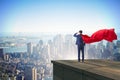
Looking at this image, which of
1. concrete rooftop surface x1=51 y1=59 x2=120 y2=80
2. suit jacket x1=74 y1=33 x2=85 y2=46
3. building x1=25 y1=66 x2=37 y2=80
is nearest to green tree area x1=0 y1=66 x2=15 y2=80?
building x1=25 y1=66 x2=37 y2=80

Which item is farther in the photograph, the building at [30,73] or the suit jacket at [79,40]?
the building at [30,73]

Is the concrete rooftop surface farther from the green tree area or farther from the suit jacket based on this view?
the green tree area

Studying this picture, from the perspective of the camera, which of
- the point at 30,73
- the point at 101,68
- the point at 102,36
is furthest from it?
the point at 30,73

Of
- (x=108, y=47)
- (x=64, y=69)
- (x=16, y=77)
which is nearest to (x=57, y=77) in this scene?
(x=64, y=69)

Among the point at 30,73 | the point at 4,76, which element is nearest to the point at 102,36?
the point at 30,73

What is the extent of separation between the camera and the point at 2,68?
28.9 metres

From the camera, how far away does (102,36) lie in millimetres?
11555

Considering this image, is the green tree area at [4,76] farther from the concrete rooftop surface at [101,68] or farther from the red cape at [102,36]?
the red cape at [102,36]

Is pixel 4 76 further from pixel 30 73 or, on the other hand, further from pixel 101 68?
pixel 101 68

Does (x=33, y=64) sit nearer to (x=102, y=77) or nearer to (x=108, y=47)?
(x=108, y=47)

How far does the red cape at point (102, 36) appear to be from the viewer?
11281 mm

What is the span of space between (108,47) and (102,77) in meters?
17.7

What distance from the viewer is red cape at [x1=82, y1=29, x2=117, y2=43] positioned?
37.0ft

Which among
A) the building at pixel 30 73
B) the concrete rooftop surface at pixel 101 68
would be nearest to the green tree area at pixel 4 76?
the building at pixel 30 73
